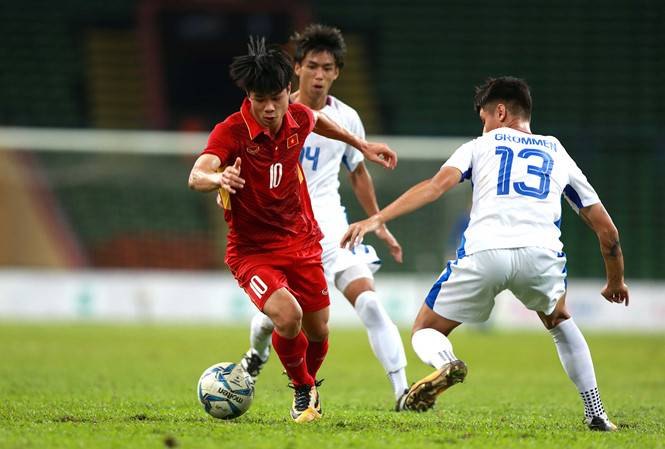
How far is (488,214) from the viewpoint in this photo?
5730mm

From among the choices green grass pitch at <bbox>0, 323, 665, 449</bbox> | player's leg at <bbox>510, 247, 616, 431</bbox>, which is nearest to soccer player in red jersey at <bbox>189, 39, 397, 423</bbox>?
green grass pitch at <bbox>0, 323, 665, 449</bbox>

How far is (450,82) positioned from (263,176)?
1812 cm

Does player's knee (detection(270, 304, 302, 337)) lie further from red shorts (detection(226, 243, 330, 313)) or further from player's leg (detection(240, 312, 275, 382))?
player's leg (detection(240, 312, 275, 382))

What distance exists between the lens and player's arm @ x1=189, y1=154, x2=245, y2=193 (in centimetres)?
527

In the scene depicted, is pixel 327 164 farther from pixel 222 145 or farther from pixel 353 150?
pixel 222 145

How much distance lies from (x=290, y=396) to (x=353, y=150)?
199 centimetres

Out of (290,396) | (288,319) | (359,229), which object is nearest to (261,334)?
(290,396)

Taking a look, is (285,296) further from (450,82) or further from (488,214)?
(450,82)

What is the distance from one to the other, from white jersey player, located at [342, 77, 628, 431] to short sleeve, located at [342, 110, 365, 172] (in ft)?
6.70

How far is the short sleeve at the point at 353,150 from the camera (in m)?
7.93

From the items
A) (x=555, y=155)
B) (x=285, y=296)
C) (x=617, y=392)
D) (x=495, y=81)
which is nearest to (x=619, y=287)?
(x=555, y=155)

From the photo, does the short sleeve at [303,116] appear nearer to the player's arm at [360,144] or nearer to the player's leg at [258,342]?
the player's arm at [360,144]

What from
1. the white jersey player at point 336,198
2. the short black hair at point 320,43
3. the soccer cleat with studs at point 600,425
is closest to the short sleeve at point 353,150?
the white jersey player at point 336,198

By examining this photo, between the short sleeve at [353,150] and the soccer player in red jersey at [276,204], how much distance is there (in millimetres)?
1305
